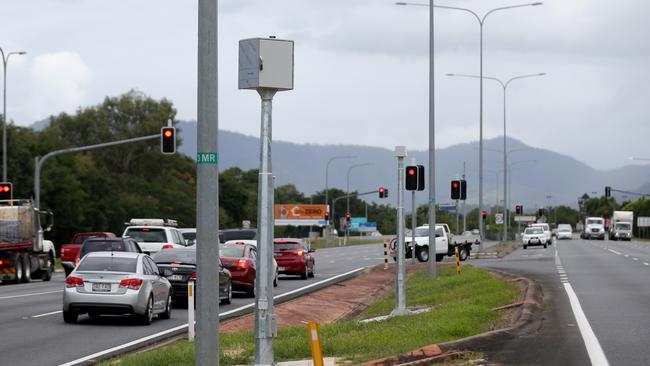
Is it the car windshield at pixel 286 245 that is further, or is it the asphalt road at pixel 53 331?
the car windshield at pixel 286 245

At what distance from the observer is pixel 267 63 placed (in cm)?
1268

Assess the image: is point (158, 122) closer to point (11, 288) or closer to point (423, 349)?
point (11, 288)

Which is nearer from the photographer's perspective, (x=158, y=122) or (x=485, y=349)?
(x=485, y=349)

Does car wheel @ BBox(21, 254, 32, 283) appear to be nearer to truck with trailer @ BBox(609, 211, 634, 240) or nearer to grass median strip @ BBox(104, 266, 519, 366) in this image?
grass median strip @ BBox(104, 266, 519, 366)

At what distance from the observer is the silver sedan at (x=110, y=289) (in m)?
23.8

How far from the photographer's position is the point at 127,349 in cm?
1934

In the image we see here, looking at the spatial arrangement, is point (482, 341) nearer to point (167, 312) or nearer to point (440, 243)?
point (167, 312)

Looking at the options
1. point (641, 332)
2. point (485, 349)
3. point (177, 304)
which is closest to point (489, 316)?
point (641, 332)

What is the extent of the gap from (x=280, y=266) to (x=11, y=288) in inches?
377

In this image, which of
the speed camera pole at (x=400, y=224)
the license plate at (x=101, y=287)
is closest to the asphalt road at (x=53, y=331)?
the license plate at (x=101, y=287)

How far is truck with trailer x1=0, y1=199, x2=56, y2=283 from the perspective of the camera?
43.2 metres

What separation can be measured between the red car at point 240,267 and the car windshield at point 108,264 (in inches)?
329

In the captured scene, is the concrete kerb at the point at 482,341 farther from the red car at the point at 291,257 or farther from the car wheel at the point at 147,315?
the red car at the point at 291,257

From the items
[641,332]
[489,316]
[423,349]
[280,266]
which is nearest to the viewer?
[423,349]
